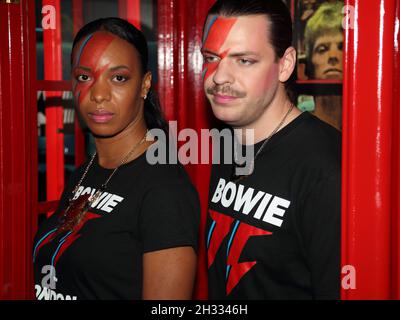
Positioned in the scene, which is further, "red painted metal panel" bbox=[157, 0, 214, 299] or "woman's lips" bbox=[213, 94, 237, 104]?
"red painted metal panel" bbox=[157, 0, 214, 299]

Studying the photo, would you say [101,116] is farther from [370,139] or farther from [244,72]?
[370,139]

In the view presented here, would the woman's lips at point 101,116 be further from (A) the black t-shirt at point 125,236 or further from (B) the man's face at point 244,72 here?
(B) the man's face at point 244,72

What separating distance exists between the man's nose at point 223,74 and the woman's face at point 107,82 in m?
0.30

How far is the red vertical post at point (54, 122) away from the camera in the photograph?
1.95m

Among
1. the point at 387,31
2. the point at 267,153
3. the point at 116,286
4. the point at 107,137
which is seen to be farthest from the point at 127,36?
the point at 387,31

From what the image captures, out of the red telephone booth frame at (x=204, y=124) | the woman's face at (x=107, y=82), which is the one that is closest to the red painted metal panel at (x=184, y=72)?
the red telephone booth frame at (x=204, y=124)

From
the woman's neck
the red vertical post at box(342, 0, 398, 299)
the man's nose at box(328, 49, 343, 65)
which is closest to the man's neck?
the woman's neck

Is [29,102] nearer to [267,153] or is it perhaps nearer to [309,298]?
[267,153]

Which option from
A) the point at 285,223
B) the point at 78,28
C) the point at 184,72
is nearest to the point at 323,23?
the point at 184,72

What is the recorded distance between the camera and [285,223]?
1.27 metres

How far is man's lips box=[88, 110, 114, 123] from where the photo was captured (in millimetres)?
1556

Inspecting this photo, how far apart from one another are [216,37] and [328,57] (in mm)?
1255

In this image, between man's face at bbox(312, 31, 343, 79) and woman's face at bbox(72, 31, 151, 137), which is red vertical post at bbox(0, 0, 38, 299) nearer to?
woman's face at bbox(72, 31, 151, 137)

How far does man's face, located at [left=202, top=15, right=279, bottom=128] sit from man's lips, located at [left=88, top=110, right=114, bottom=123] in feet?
1.13
